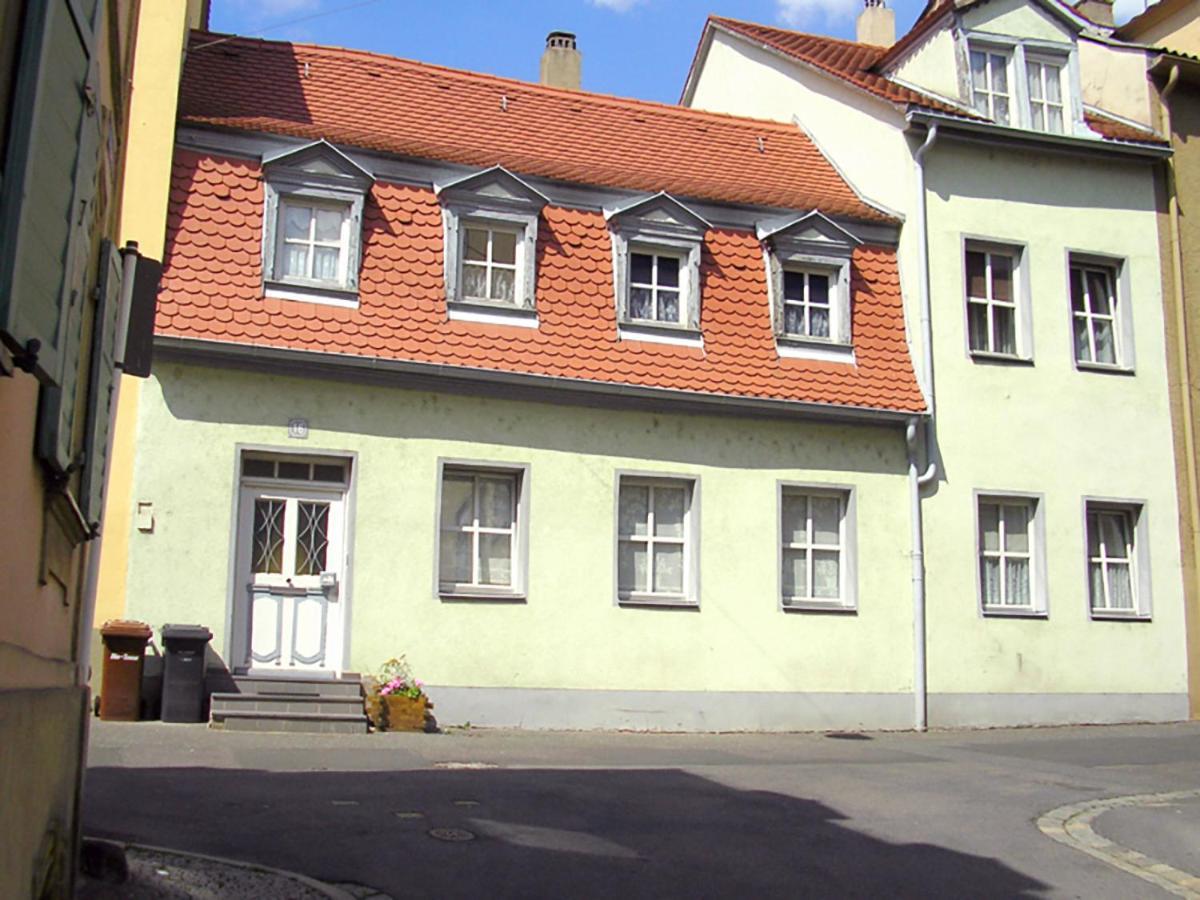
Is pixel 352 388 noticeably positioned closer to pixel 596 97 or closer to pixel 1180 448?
pixel 596 97

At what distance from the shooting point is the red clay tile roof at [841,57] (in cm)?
1789

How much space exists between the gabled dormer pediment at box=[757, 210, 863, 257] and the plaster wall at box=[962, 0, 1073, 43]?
4.07 meters

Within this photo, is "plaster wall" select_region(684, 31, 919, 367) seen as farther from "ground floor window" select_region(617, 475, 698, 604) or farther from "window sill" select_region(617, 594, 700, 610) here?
"window sill" select_region(617, 594, 700, 610)

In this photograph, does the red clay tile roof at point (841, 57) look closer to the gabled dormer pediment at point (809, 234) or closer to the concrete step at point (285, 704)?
the gabled dormer pediment at point (809, 234)

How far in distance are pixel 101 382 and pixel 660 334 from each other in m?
10.4

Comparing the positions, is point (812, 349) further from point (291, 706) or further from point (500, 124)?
point (291, 706)

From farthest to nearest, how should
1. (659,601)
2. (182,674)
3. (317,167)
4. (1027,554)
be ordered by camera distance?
(1027,554) < (659,601) < (317,167) < (182,674)

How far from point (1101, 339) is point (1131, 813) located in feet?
32.1

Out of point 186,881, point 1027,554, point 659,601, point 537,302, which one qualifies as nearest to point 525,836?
point 186,881

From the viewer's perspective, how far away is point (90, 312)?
19.2 feet

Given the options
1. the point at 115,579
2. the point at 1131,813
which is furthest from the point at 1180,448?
the point at 115,579

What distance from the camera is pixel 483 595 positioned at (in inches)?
578

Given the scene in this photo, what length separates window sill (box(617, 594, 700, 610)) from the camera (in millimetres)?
15328

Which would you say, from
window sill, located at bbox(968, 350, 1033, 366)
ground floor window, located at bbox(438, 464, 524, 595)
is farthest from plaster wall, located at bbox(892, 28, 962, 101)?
ground floor window, located at bbox(438, 464, 524, 595)
